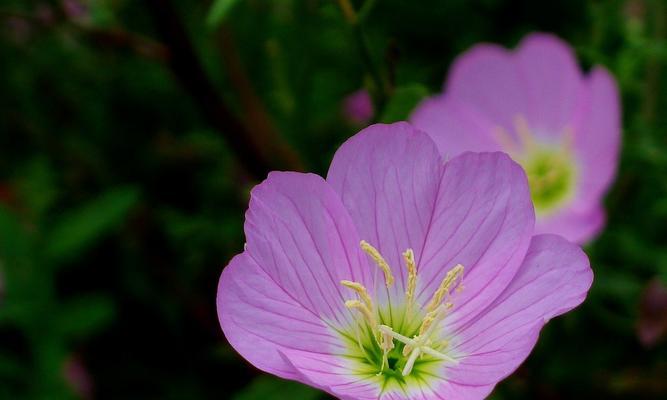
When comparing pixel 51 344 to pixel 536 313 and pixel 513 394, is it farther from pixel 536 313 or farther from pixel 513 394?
pixel 536 313

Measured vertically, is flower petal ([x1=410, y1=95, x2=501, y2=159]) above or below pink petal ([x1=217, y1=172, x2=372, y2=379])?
below

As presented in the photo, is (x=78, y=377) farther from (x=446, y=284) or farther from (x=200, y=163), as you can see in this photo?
(x=446, y=284)

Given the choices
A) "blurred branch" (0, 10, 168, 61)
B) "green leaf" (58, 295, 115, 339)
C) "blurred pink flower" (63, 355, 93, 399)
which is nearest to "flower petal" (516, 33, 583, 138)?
"blurred branch" (0, 10, 168, 61)

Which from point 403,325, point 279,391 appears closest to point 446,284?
point 403,325

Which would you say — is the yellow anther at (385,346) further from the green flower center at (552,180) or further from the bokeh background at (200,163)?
the green flower center at (552,180)

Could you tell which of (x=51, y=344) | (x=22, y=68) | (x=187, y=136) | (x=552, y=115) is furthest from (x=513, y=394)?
(x=22, y=68)

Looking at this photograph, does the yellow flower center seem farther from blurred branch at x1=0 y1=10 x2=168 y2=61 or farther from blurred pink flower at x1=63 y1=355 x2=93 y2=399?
blurred pink flower at x1=63 y1=355 x2=93 y2=399
